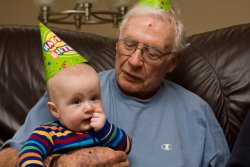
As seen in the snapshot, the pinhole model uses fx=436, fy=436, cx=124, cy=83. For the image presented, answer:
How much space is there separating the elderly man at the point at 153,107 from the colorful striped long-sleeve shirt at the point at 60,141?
0.66ft

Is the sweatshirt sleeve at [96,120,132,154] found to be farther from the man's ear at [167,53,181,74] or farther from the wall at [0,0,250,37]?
the wall at [0,0,250,37]

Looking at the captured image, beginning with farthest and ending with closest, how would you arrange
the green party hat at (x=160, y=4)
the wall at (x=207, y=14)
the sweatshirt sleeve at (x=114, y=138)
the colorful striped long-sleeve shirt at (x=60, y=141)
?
the wall at (x=207, y=14) → the green party hat at (x=160, y=4) → the sweatshirt sleeve at (x=114, y=138) → the colorful striped long-sleeve shirt at (x=60, y=141)

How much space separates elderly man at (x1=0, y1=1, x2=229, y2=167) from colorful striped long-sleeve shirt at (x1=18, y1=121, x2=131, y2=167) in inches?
7.9

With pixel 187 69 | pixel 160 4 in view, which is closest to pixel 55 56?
pixel 160 4

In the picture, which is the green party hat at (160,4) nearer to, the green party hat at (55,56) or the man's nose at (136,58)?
the man's nose at (136,58)

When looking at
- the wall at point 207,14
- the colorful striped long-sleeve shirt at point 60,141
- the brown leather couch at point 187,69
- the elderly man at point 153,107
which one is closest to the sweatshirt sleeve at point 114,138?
the colorful striped long-sleeve shirt at point 60,141

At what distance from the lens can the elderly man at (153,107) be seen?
1748mm

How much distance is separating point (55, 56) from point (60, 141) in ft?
1.00

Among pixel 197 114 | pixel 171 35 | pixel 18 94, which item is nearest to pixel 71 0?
pixel 18 94

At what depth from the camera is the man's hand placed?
1.48 metres

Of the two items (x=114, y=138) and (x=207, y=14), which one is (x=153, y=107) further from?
(x=207, y=14)

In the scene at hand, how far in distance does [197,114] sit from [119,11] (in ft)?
4.22

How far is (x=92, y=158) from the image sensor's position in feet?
4.91

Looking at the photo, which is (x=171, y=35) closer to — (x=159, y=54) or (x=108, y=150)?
(x=159, y=54)
